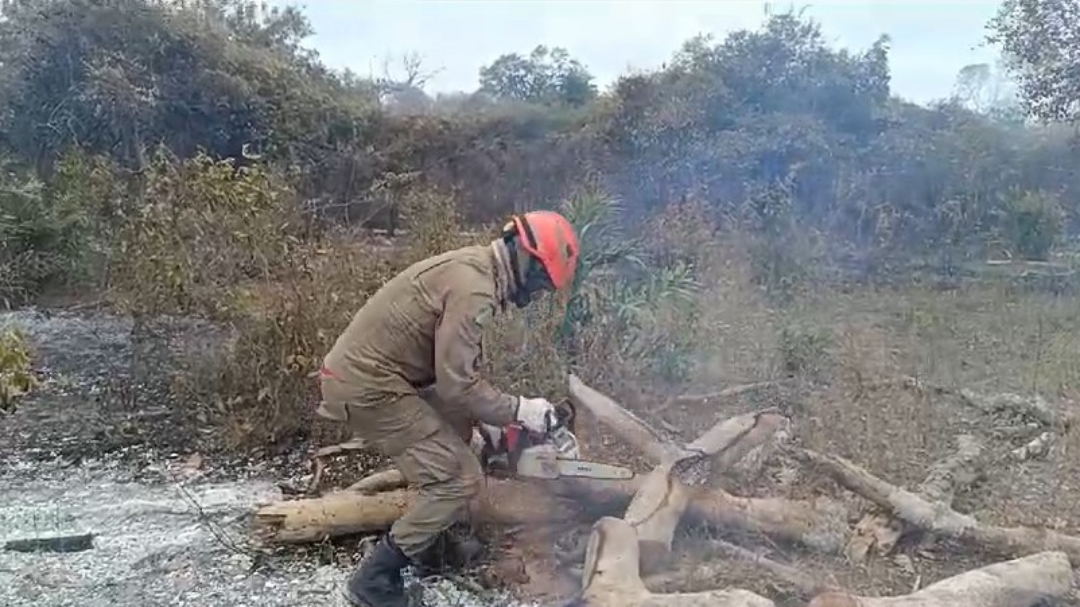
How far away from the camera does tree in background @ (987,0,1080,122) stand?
1216 cm

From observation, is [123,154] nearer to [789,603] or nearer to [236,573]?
[236,573]

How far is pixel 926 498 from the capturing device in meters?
4.11

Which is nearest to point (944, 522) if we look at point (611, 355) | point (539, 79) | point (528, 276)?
point (528, 276)

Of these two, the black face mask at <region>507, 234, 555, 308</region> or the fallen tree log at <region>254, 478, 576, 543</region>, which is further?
the fallen tree log at <region>254, 478, 576, 543</region>

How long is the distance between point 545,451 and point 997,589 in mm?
1501

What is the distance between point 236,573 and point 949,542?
271 cm

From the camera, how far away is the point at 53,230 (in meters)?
10.6

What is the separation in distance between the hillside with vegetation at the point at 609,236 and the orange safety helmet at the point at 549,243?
123 centimetres

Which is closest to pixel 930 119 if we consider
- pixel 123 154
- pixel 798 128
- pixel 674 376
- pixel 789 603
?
pixel 798 128

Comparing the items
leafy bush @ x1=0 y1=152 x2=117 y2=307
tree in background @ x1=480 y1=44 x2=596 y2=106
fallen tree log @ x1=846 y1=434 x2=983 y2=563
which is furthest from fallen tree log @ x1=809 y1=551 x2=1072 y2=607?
tree in background @ x1=480 y1=44 x2=596 y2=106

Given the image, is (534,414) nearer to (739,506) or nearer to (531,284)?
(531,284)

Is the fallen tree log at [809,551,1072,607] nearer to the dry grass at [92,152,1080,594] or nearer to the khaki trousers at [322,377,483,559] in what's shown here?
the dry grass at [92,152,1080,594]

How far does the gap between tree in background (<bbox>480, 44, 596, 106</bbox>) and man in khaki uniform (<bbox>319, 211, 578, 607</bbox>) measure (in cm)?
1368

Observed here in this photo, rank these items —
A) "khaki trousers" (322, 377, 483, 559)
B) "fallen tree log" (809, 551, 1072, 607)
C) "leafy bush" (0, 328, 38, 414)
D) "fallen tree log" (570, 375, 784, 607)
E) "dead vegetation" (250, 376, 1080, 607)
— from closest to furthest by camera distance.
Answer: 1. "fallen tree log" (809, 551, 1072, 607)
2. "fallen tree log" (570, 375, 784, 607)
3. "dead vegetation" (250, 376, 1080, 607)
4. "khaki trousers" (322, 377, 483, 559)
5. "leafy bush" (0, 328, 38, 414)
